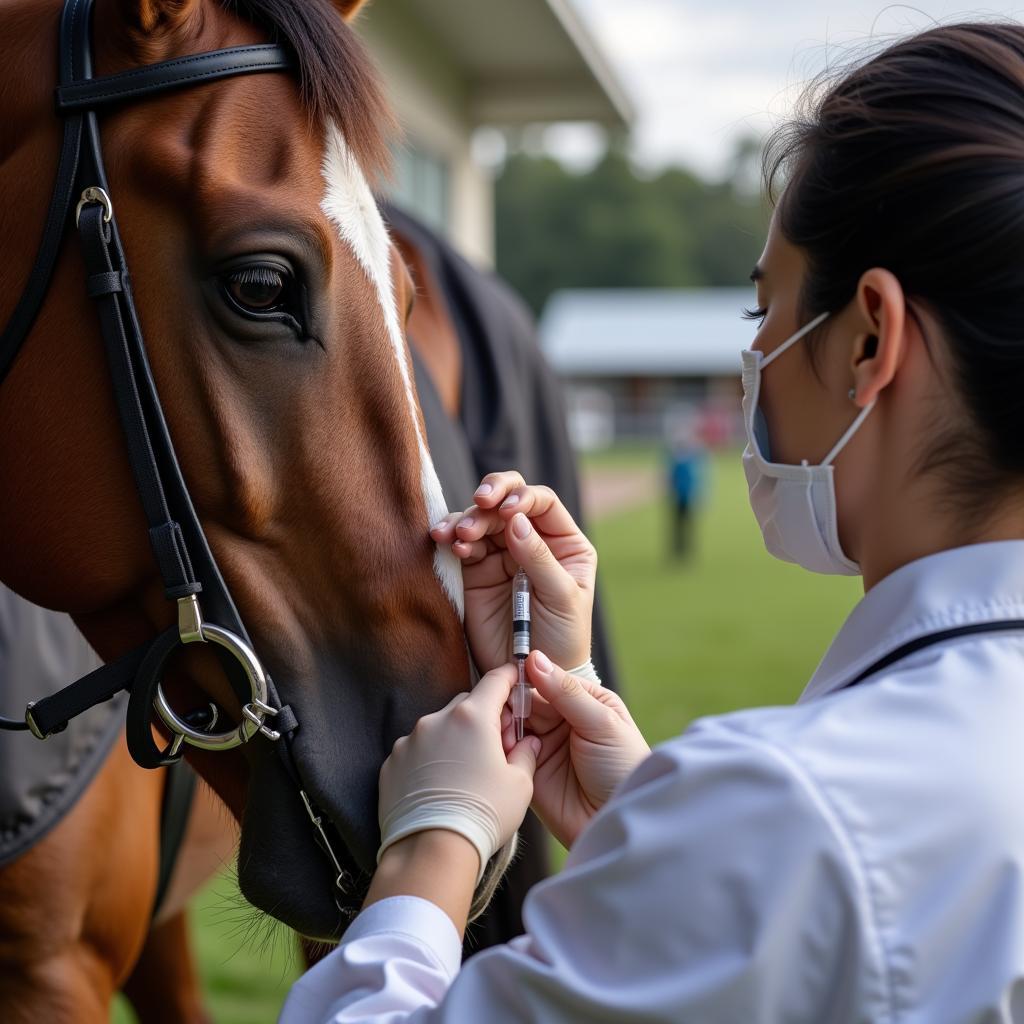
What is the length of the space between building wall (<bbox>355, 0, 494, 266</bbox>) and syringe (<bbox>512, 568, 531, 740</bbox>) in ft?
16.4

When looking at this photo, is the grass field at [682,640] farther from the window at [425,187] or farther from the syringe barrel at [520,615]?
the window at [425,187]

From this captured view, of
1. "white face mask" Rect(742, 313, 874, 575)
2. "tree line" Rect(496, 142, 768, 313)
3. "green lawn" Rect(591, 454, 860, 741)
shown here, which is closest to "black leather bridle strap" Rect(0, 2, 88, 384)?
"white face mask" Rect(742, 313, 874, 575)

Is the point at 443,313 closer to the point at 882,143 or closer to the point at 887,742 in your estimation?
the point at 882,143

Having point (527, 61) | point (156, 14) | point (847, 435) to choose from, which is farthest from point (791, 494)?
point (527, 61)

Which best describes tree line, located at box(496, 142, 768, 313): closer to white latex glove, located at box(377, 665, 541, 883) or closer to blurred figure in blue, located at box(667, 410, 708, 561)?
blurred figure in blue, located at box(667, 410, 708, 561)

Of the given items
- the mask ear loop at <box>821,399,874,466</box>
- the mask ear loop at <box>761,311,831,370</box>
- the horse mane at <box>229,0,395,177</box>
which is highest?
the horse mane at <box>229,0,395,177</box>

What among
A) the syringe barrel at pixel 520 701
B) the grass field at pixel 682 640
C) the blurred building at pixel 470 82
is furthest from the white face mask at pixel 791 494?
the blurred building at pixel 470 82

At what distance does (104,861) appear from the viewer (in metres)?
2.34

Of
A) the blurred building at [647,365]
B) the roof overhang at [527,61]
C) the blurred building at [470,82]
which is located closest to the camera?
the blurred building at [470,82]

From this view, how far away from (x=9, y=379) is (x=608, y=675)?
2387 mm

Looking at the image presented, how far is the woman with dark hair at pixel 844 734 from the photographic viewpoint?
38.1 inches

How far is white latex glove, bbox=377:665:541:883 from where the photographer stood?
1.31m

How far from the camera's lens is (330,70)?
66.9 inches

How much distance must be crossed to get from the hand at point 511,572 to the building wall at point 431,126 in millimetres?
4908
